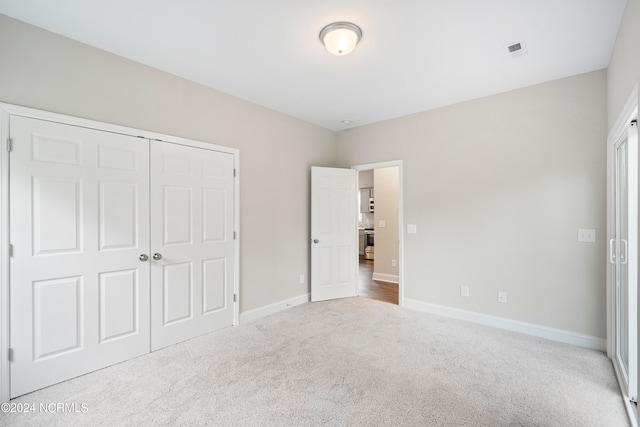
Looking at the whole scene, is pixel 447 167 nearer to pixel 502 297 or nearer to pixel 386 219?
pixel 502 297

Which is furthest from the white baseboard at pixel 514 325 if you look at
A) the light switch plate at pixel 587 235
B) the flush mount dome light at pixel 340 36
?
the flush mount dome light at pixel 340 36

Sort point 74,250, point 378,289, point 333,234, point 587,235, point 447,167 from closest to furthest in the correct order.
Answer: point 74,250 → point 587,235 → point 447,167 → point 333,234 → point 378,289

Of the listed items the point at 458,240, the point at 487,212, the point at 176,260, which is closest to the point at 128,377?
the point at 176,260

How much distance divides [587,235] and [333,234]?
2974mm

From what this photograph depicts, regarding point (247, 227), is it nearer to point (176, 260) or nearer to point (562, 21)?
point (176, 260)

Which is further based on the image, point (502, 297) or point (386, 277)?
point (386, 277)

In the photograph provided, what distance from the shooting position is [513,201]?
10.6ft

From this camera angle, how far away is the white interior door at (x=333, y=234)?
4.41 metres

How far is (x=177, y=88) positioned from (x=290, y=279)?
2.75 metres

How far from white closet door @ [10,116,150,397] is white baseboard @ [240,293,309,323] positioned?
1111 mm

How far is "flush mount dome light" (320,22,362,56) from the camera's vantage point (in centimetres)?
211

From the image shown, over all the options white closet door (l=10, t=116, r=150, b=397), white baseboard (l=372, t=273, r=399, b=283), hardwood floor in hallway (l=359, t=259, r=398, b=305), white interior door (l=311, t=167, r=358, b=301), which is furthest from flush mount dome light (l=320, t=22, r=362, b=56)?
white baseboard (l=372, t=273, r=399, b=283)

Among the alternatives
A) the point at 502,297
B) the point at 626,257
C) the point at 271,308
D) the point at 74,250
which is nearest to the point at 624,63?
the point at 626,257

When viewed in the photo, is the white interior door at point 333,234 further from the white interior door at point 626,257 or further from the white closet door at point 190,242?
the white interior door at point 626,257
